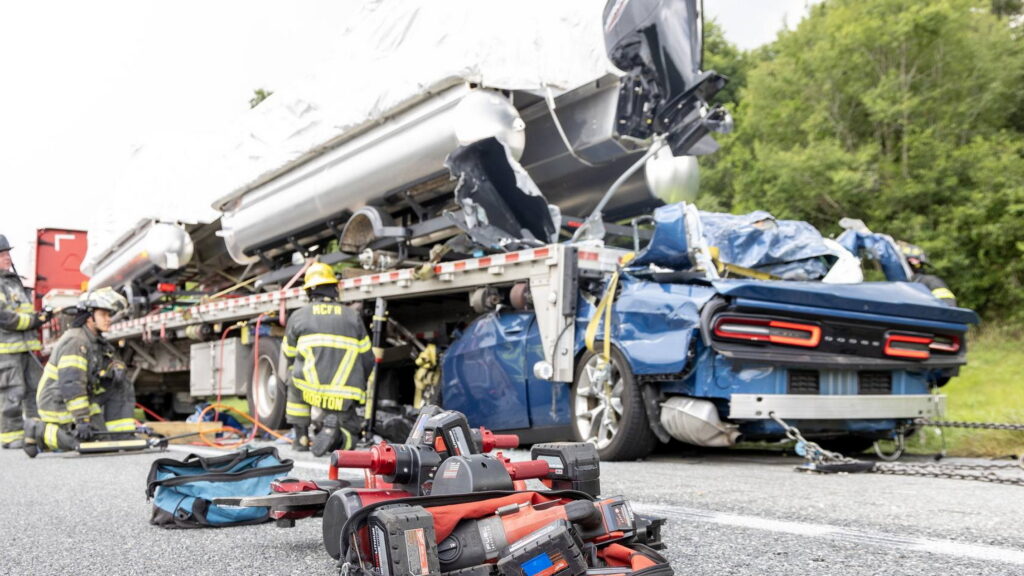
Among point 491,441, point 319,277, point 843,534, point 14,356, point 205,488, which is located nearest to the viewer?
point 491,441

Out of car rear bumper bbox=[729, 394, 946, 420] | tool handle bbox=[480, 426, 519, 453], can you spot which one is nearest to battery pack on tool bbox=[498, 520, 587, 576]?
tool handle bbox=[480, 426, 519, 453]

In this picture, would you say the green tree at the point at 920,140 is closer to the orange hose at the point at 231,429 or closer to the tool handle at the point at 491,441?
the orange hose at the point at 231,429

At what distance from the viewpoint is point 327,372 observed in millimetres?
6051

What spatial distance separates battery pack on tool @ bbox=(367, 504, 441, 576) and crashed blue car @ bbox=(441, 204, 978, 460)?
122 inches

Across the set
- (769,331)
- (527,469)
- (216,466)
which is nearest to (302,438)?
(216,466)

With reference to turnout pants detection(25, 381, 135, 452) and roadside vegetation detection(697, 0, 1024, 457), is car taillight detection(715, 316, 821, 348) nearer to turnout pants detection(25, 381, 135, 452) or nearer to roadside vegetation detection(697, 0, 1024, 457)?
turnout pants detection(25, 381, 135, 452)

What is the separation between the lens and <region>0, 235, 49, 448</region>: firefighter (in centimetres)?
816

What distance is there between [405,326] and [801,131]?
1415cm

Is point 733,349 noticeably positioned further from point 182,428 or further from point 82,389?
point 182,428

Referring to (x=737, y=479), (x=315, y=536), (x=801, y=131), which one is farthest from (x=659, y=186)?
(x=801, y=131)

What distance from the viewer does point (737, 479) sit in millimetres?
4281

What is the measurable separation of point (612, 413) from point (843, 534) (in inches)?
100

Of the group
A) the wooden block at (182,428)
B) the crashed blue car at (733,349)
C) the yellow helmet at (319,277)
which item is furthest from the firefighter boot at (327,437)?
the wooden block at (182,428)

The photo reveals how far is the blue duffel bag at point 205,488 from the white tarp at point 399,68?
3.41 meters
